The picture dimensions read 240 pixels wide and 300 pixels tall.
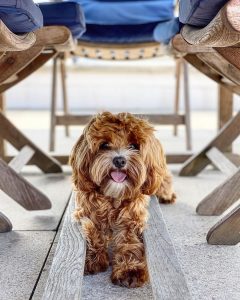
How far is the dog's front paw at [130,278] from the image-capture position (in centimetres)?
120

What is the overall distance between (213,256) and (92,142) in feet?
1.59

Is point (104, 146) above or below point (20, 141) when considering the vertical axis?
above

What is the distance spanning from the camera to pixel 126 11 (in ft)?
9.48

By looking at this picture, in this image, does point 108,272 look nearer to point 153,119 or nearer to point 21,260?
point 21,260

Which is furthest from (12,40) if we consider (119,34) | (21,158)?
(119,34)

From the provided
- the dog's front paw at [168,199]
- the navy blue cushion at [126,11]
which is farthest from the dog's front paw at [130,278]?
the navy blue cushion at [126,11]

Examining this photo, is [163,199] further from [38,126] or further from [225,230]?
[38,126]

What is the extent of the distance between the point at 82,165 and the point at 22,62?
58 centimetres

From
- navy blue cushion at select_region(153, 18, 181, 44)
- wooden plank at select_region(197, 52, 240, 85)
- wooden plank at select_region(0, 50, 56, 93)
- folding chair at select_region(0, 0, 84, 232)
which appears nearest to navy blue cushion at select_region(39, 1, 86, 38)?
folding chair at select_region(0, 0, 84, 232)

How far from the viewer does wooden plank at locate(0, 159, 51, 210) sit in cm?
166

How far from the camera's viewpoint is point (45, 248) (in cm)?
144

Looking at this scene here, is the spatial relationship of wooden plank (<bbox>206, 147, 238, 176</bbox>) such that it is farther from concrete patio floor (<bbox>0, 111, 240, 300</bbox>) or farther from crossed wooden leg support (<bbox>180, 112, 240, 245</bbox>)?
concrete patio floor (<bbox>0, 111, 240, 300</bbox>)

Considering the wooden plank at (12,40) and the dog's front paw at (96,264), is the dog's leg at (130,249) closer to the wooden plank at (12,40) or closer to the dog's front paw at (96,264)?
the dog's front paw at (96,264)

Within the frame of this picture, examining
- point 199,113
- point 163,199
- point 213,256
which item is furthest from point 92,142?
point 199,113
